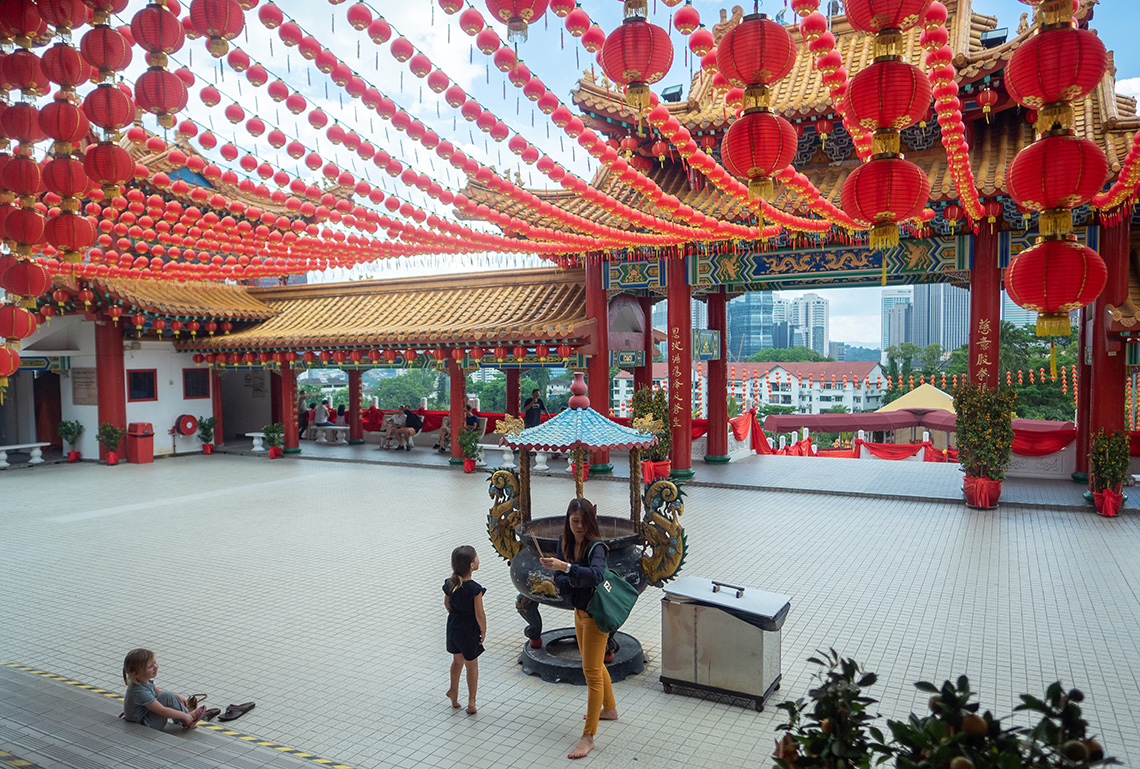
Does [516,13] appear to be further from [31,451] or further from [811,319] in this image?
[811,319]

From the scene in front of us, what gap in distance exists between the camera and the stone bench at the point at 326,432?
22359 millimetres

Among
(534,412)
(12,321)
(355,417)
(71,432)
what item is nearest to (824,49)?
(12,321)

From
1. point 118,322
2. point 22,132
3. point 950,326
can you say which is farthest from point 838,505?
point 950,326

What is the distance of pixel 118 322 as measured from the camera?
18.1 metres

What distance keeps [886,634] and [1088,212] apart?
28.1 ft

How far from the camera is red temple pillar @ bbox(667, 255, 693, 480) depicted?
14.7 meters

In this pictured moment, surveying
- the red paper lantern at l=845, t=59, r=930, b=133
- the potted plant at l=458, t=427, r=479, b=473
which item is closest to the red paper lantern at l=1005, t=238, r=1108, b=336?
the red paper lantern at l=845, t=59, r=930, b=133

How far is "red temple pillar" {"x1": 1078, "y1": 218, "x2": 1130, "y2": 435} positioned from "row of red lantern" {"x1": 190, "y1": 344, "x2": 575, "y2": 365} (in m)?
9.12

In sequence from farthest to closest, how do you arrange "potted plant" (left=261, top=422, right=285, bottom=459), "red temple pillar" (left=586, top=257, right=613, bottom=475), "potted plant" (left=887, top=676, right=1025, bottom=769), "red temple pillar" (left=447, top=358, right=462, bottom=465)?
"potted plant" (left=261, top=422, right=285, bottom=459) < "red temple pillar" (left=447, top=358, right=462, bottom=465) < "red temple pillar" (left=586, top=257, right=613, bottom=475) < "potted plant" (left=887, top=676, right=1025, bottom=769)

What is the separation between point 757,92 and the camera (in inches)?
146

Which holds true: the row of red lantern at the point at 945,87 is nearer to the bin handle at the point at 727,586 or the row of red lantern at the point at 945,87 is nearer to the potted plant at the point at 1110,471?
the bin handle at the point at 727,586

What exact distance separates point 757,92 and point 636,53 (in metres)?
0.64

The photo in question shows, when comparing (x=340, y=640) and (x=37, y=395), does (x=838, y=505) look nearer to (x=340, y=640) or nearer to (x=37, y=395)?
(x=340, y=640)

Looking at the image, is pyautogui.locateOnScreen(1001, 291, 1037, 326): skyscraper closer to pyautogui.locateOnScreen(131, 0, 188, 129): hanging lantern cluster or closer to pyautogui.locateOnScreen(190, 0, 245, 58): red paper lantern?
pyautogui.locateOnScreen(190, 0, 245, 58): red paper lantern
